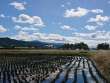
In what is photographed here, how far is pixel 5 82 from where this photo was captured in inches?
843

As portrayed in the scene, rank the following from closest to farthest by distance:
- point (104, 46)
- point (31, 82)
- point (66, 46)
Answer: point (31, 82) < point (104, 46) < point (66, 46)

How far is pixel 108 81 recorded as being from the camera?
22.7m

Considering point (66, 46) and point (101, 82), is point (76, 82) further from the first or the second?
point (66, 46)

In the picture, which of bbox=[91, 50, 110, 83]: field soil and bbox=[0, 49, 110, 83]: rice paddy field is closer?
bbox=[0, 49, 110, 83]: rice paddy field

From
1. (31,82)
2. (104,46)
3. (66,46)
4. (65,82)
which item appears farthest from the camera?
(66,46)

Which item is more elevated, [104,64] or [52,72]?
[104,64]

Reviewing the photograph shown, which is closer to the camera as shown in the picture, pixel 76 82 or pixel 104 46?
pixel 76 82

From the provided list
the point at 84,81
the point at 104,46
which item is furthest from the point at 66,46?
the point at 84,81

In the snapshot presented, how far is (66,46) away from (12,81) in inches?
6985

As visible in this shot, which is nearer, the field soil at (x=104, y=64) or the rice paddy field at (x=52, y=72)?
the rice paddy field at (x=52, y=72)

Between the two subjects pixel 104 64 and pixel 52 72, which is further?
pixel 104 64

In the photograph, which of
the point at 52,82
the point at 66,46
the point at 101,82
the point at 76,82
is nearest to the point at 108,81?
the point at 101,82

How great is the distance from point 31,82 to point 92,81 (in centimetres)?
Result: 478

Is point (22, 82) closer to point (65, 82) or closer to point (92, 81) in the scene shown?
point (65, 82)
